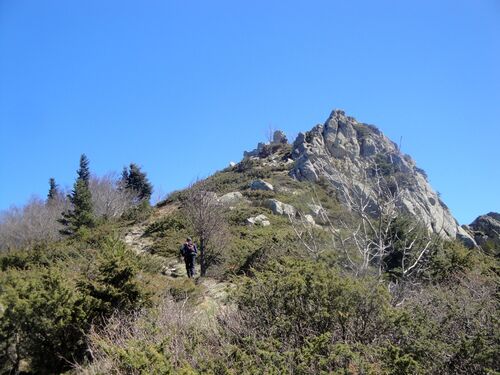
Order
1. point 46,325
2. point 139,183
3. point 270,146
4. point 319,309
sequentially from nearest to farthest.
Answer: point 319,309
point 46,325
point 139,183
point 270,146

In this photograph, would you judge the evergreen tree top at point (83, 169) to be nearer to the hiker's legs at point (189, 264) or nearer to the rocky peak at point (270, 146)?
the rocky peak at point (270, 146)

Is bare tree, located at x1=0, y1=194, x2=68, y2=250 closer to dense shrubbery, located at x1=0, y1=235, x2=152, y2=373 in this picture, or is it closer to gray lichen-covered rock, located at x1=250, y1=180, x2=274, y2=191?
gray lichen-covered rock, located at x1=250, y1=180, x2=274, y2=191

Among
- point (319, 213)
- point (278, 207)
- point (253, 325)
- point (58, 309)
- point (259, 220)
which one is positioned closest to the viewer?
point (253, 325)

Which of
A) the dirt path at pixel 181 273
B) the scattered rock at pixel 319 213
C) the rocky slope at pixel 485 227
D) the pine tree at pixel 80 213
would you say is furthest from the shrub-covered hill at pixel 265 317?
the rocky slope at pixel 485 227

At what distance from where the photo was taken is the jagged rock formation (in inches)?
1323

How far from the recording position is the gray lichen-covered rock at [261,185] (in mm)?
35362

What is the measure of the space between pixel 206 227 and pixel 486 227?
28.8 meters

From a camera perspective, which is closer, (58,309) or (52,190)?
(58,309)

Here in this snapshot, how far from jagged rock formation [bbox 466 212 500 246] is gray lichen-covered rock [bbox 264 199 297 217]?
1668 centimetres

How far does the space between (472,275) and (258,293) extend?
6984 mm

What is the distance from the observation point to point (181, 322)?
21.8 feet

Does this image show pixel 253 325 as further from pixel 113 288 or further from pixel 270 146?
pixel 270 146

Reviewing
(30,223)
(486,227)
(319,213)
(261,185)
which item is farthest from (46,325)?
(30,223)

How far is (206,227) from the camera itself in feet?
57.2
